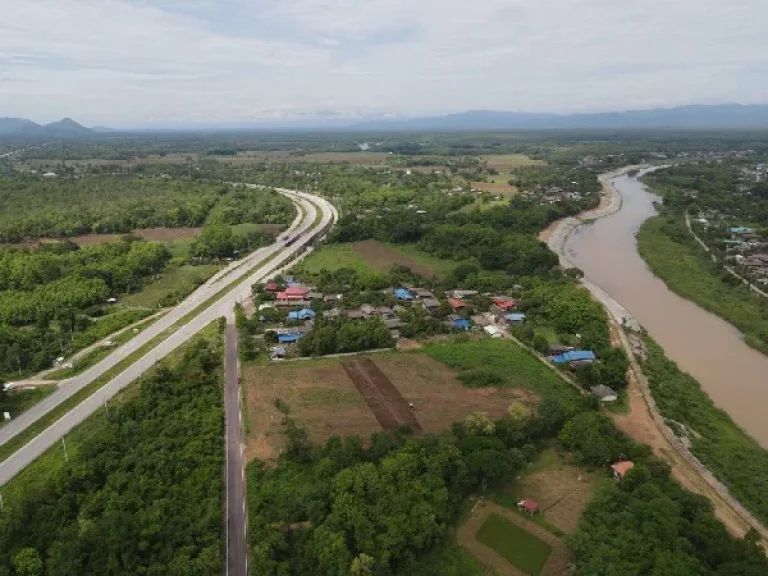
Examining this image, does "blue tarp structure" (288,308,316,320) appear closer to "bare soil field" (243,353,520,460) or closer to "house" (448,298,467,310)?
"bare soil field" (243,353,520,460)

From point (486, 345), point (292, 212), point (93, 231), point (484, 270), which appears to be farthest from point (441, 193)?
point (486, 345)

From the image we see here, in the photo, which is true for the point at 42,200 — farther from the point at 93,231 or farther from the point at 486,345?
the point at 486,345

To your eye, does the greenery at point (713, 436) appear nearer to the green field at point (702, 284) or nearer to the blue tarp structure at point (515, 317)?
the blue tarp structure at point (515, 317)

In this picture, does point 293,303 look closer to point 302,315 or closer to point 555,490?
point 302,315

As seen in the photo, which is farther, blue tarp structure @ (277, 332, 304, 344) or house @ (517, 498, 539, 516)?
blue tarp structure @ (277, 332, 304, 344)

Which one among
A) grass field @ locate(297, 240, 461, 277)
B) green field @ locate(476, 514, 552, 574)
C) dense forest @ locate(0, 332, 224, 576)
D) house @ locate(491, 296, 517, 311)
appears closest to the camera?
dense forest @ locate(0, 332, 224, 576)

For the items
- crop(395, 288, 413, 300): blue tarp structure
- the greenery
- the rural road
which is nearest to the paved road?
the rural road
